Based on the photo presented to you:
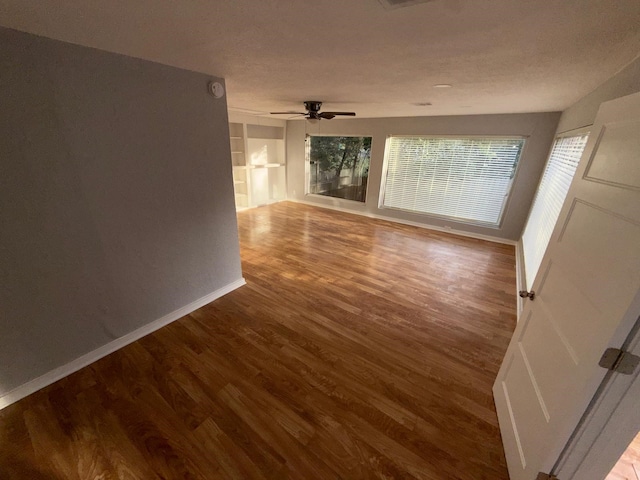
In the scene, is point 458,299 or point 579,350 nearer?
point 579,350

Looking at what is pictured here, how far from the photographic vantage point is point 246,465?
128cm

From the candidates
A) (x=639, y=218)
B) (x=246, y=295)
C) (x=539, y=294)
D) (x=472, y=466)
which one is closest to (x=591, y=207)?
(x=639, y=218)

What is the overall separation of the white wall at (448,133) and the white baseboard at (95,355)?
13.9 feet

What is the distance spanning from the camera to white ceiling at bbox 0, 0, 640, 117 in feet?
3.07

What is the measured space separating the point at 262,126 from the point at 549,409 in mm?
6506

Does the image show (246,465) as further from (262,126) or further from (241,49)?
(262,126)

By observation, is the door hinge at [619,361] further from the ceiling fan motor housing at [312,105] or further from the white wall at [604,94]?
the ceiling fan motor housing at [312,105]

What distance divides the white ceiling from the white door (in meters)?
0.45

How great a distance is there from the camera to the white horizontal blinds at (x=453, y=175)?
4.23 meters

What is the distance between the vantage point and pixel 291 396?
64.5 inches

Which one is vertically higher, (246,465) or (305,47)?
(305,47)

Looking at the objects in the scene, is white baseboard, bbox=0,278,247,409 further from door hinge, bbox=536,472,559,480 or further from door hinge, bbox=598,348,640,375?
door hinge, bbox=598,348,640,375

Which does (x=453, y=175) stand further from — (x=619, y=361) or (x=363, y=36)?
(x=619, y=361)

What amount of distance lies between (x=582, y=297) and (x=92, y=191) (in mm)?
2701
